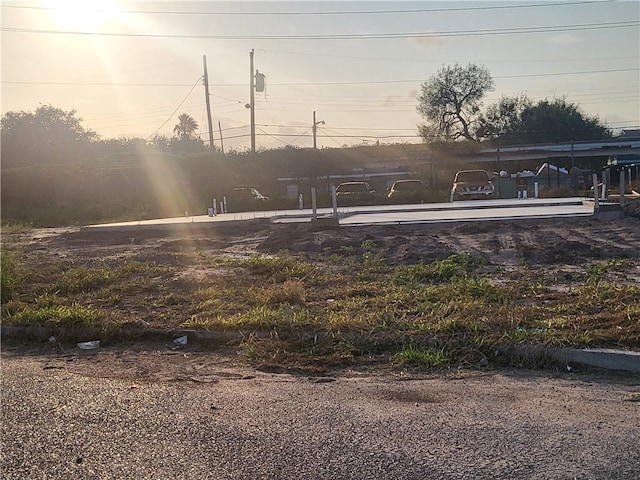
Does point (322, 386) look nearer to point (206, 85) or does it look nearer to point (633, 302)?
point (633, 302)

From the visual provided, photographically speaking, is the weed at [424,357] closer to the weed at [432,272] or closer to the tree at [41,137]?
the weed at [432,272]

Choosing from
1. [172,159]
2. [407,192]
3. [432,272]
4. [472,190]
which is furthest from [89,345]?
[172,159]

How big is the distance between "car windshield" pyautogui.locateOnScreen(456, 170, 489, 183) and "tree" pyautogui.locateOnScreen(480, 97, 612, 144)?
3708 cm

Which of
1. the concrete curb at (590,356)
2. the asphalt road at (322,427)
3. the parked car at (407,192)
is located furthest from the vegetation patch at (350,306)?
the parked car at (407,192)

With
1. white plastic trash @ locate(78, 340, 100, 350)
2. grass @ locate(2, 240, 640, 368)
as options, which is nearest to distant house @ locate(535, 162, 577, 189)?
grass @ locate(2, 240, 640, 368)

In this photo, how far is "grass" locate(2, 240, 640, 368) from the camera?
6090mm

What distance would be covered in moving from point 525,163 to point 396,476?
62078 millimetres

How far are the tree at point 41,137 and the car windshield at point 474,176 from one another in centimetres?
3968

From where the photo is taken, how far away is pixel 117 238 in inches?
778

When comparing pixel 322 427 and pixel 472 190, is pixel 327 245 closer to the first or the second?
pixel 322 427

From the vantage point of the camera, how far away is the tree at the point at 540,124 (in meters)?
67.8

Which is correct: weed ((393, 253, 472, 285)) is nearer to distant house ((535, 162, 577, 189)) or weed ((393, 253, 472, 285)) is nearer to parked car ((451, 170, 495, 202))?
parked car ((451, 170, 495, 202))

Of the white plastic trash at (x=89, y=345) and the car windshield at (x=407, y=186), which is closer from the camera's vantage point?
the white plastic trash at (x=89, y=345)

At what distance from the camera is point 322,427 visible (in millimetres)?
4277
